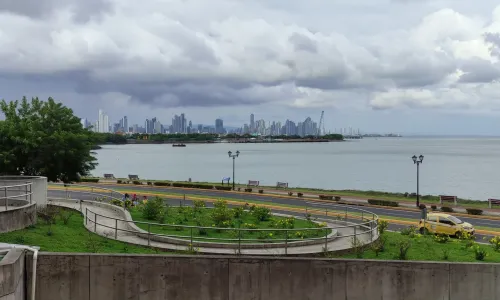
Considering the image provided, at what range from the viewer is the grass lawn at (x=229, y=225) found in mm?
17406

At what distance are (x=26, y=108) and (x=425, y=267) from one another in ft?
82.2

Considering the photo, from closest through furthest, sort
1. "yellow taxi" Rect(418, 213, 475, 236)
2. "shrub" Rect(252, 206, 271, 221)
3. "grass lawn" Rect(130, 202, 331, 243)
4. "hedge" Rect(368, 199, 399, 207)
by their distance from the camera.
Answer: "grass lawn" Rect(130, 202, 331, 243) → "shrub" Rect(252, 206, 271, 221) → "yellow taxi" Rect(418, 213, 475, 236) → "hedge" Rect(368, 199, 399, 207)

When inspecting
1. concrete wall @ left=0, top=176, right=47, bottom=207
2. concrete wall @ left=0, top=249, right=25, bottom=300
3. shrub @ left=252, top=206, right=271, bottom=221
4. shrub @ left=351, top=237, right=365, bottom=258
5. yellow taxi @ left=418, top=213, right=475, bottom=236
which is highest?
concrete wall @ left=0, top=176, right=47, bottom=207

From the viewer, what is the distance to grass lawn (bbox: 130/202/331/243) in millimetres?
17406

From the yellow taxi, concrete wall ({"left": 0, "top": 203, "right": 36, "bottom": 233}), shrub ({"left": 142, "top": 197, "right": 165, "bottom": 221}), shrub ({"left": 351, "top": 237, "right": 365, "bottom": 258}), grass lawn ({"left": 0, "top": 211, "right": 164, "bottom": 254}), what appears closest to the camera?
grass lawn ({"left": 0, "top": 211, "right": 164, "bottom": 254})

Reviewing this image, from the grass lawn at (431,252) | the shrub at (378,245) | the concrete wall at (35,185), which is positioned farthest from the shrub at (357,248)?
the concrete wall at (35,185)

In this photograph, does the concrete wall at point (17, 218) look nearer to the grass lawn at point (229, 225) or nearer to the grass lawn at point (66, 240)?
the grass lawn at point (66, 240)

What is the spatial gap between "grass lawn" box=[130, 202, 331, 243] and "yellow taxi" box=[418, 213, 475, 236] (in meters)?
7.83

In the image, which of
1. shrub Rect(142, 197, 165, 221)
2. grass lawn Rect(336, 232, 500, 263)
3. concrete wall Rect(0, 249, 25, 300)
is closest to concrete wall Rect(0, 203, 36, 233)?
concrete wall Rect(0, 249, 25, 300)

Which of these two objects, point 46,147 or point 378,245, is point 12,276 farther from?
point 46,147

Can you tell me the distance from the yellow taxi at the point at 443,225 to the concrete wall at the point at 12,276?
2089 centimetres

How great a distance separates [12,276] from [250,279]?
17.3 ft

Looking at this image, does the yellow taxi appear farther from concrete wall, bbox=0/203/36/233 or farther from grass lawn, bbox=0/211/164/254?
concrete wall, bbox=0/203/36/233

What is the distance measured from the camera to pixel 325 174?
110875 millimetres
